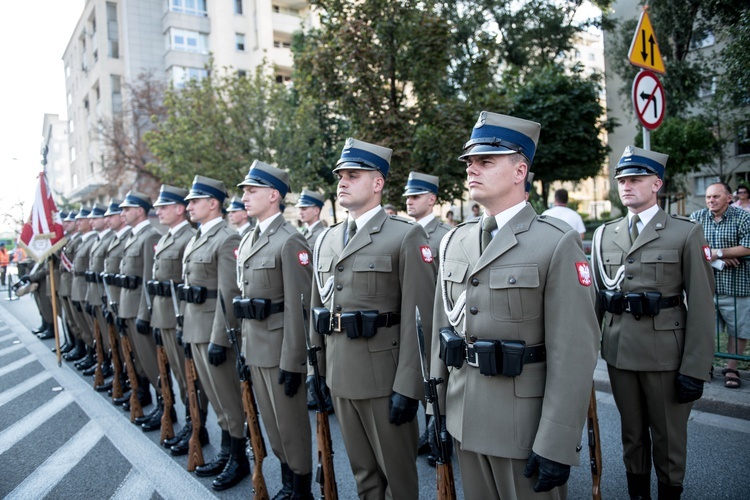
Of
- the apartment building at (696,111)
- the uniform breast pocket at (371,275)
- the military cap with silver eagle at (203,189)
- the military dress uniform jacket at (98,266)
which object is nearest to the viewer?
the uniform breast pocket at (371,275)

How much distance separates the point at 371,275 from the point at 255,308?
3.85 feet

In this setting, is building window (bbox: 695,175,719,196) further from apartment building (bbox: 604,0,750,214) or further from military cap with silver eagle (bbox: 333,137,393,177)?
military cap with silver eagle (bbox: 333,137,393,177)

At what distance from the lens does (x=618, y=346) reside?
352 cm

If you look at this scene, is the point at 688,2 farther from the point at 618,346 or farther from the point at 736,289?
the point at 618,346

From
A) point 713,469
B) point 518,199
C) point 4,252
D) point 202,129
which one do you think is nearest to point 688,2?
point 202,129

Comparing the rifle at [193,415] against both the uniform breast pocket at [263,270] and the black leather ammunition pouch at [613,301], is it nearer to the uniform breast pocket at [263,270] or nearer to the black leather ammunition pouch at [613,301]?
the uniform breast pocket at [263,270]

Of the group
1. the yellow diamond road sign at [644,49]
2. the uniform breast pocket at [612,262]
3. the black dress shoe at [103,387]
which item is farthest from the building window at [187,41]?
the uniform breast pocket at [612,262]

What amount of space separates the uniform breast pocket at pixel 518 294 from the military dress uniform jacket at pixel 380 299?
88 centimetres

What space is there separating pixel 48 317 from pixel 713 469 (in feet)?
40.4

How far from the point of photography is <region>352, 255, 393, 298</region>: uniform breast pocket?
3.16 meters

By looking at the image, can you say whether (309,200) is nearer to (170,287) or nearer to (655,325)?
(170,287)

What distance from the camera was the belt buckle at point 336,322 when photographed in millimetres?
3180

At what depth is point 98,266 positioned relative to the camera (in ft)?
24.0

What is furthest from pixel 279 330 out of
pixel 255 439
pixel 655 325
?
pixel 655 325
